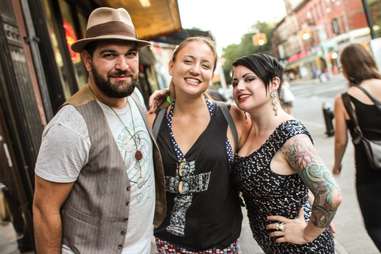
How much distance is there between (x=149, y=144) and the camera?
240 cm

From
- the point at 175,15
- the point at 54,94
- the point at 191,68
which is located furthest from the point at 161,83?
the point at 191,68

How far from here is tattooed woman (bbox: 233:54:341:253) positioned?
2086 mm

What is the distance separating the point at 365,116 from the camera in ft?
10.8

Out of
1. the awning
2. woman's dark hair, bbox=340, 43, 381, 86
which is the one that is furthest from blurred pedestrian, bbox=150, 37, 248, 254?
the awning

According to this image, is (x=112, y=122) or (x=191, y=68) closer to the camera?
(x=112, y=122)

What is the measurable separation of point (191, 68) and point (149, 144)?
52 centimetres

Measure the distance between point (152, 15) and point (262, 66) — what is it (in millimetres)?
7190

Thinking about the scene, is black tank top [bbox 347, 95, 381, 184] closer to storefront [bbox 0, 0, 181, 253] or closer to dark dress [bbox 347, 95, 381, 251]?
dark dress [bbox 347, 95, 381, 251]

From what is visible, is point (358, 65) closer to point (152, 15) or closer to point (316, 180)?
point (316, 180)

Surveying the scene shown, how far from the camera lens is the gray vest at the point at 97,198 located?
6.71 ft

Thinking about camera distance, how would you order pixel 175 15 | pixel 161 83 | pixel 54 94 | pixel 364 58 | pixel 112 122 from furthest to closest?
pixel 161 83 → pixel 175 15 → pixel 54 94 → pixel 364 58 → pixel 112 122

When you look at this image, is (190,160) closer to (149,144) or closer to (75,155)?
(149,144)

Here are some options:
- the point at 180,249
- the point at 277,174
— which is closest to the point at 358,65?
the point at 277,174

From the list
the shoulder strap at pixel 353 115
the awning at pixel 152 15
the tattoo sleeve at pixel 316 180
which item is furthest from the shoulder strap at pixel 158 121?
the awning at pixel 152 15
